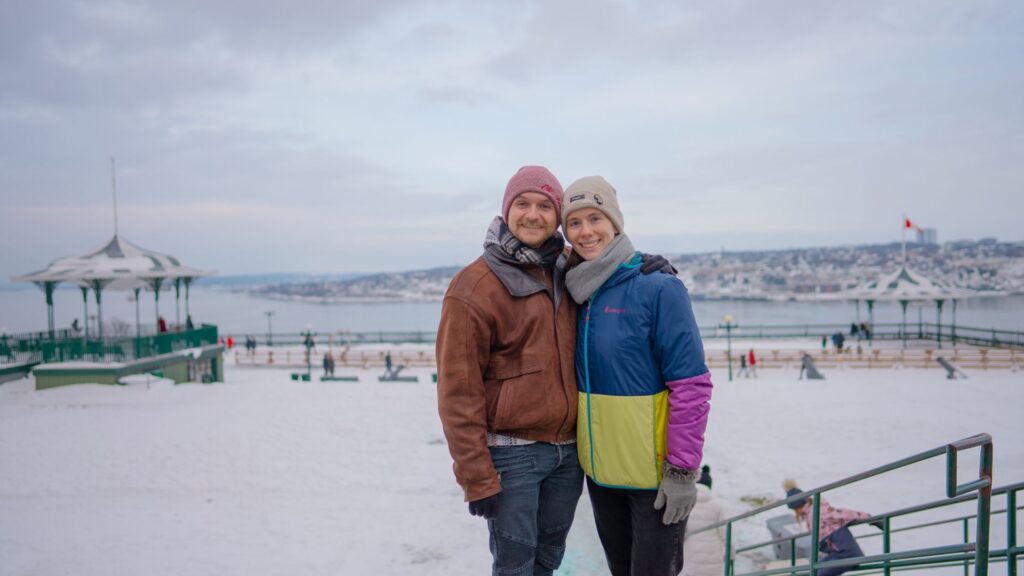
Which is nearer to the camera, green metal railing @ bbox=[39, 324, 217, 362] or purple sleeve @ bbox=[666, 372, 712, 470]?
purple sleeve @ bbox=[666, 372, 712, 470]

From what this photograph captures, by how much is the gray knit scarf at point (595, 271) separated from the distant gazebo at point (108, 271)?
1817 cm

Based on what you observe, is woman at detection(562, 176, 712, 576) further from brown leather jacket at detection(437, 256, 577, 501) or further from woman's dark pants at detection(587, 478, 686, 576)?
brown leather jacket at detection(437, 256, 577, 501)

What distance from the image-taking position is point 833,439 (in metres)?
11.3

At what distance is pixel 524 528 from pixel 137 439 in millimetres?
11481

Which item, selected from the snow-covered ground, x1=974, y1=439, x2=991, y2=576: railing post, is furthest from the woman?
the snow-covered ground

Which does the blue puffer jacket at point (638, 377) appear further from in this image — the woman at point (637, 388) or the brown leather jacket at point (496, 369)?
the brown leather jacket at point (496, 369)

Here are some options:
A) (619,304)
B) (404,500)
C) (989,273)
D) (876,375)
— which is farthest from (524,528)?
(989,273)

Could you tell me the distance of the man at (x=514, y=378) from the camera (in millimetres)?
2369

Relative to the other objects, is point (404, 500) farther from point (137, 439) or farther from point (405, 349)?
point (405, 349)

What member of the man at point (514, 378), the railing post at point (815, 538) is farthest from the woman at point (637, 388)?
the railing post at point (815, 538)

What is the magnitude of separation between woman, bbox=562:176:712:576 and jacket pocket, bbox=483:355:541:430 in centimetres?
25

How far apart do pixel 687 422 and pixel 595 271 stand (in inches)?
29.0

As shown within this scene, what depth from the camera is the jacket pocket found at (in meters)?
2.45

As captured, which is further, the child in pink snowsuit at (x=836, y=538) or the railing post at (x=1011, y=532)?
the child in pink snowsuit at (x=836, y=538)
